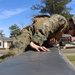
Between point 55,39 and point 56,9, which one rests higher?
point 56,9

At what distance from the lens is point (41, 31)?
12.9 ft

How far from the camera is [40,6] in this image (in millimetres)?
72438

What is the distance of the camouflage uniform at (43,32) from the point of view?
12.9 ft

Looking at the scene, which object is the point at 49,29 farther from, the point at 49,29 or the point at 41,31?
the point at 41,31

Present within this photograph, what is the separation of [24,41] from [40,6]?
68.4m

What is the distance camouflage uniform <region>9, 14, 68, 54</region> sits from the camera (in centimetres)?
392

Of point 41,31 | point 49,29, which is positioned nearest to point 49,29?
point 49,29

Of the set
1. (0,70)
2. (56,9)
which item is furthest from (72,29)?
(56,9)

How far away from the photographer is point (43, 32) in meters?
3.92

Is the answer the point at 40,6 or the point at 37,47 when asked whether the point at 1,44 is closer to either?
the point at 40,6

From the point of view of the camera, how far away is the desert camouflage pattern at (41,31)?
392cm

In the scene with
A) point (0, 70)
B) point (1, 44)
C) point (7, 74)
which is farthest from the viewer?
point (1, 44)

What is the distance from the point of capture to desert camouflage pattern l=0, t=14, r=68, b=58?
3.92 m

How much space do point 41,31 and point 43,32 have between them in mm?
30
